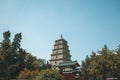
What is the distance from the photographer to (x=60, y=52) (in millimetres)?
73750

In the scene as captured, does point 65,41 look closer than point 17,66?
No

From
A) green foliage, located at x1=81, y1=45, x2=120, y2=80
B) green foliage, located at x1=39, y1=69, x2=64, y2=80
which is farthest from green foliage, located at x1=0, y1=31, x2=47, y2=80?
green foliage, located at x1=81, y1=45, x2=120, y2=80

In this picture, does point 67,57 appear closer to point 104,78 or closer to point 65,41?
point 65,41

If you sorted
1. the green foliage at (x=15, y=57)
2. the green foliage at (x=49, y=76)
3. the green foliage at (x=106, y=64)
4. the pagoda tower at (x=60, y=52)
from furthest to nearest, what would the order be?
1. the pagoda tower at (x=60, y=52)
2. the green foliage at (x=15, y=57)
3. the green foliage at (x=106, y=64)
4. the green foliage at (x=49, y=76)

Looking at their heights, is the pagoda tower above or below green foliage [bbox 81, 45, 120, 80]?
above

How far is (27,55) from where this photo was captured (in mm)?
56938

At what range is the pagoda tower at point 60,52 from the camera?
7307cm

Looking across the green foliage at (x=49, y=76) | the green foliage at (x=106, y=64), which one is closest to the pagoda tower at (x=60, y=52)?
the green foliage at (x=106, y=64)

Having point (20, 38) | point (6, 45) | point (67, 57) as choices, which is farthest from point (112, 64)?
point (67, 57)

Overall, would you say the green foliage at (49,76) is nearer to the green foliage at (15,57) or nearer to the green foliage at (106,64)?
the green foliage at (106,64)

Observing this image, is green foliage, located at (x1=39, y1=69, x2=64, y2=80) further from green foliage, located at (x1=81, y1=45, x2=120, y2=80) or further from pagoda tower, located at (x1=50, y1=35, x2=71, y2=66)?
pagoda tower, located at (x1=50, y1=35, x2=71, y2=66)

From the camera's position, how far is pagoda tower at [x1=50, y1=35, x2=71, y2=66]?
2877 inches

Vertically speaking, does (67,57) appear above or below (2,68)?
above

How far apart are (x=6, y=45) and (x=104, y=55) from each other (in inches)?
1041
